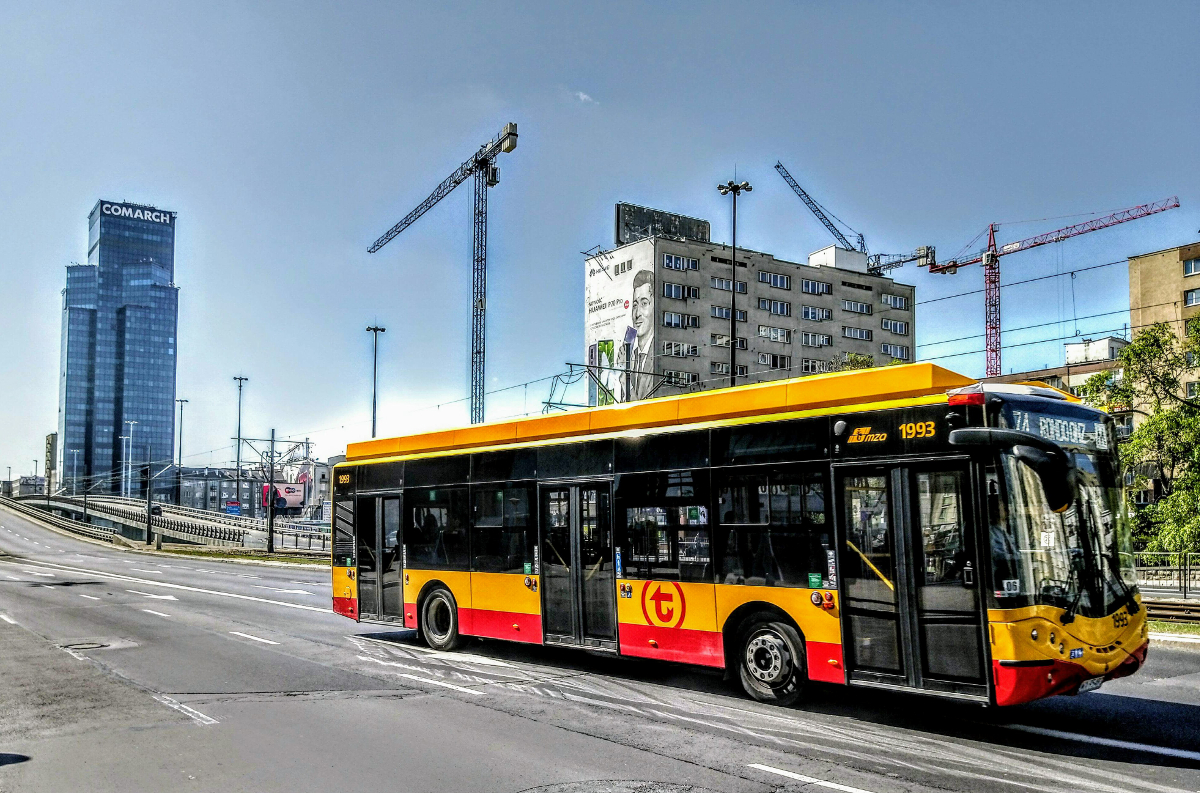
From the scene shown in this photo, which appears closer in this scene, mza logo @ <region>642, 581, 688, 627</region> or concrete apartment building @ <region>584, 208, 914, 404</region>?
mza logo @ <region>642, 581, 688, 627</region>

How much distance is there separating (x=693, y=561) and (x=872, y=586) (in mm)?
2465

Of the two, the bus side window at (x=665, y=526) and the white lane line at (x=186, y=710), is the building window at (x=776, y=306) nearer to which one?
the bus side window at (x=665, y=526)

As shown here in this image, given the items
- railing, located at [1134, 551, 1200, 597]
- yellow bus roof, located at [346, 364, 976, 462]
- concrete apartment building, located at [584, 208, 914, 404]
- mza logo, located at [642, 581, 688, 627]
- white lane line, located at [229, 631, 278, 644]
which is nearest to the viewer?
yellow bus roof, located at [346, 364, 976, 462]

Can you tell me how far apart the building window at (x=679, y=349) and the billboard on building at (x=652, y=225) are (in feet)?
39.1

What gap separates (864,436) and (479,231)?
89.7 metres

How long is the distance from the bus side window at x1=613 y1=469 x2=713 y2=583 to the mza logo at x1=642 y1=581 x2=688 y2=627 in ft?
0.36

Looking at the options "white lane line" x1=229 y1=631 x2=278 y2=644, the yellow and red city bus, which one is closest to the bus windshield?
the yellow and red city bus

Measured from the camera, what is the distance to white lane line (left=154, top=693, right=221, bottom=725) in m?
10.2

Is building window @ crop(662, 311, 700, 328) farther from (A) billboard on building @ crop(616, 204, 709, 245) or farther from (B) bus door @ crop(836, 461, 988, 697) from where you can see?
(B) bus door @ crop(836, 461, 988, 697)

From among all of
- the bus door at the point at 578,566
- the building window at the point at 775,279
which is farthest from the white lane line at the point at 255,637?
the building window at the point at 775,279

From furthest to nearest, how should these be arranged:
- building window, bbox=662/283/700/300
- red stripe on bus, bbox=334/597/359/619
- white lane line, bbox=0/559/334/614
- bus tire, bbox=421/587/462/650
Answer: building window, bbox=662/283/700/300, white lane line, bbox=0/559/334/614, red stripe on bus, bbox=334/597/359/619, bus tire, bbox=421/587/462/650

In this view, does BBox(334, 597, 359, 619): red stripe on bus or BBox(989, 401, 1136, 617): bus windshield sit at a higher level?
BBox(989, 401, 1136, 617): bus windshield

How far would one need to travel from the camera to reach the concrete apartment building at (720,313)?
87312 mm

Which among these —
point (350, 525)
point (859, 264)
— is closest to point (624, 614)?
point (350, 525)
